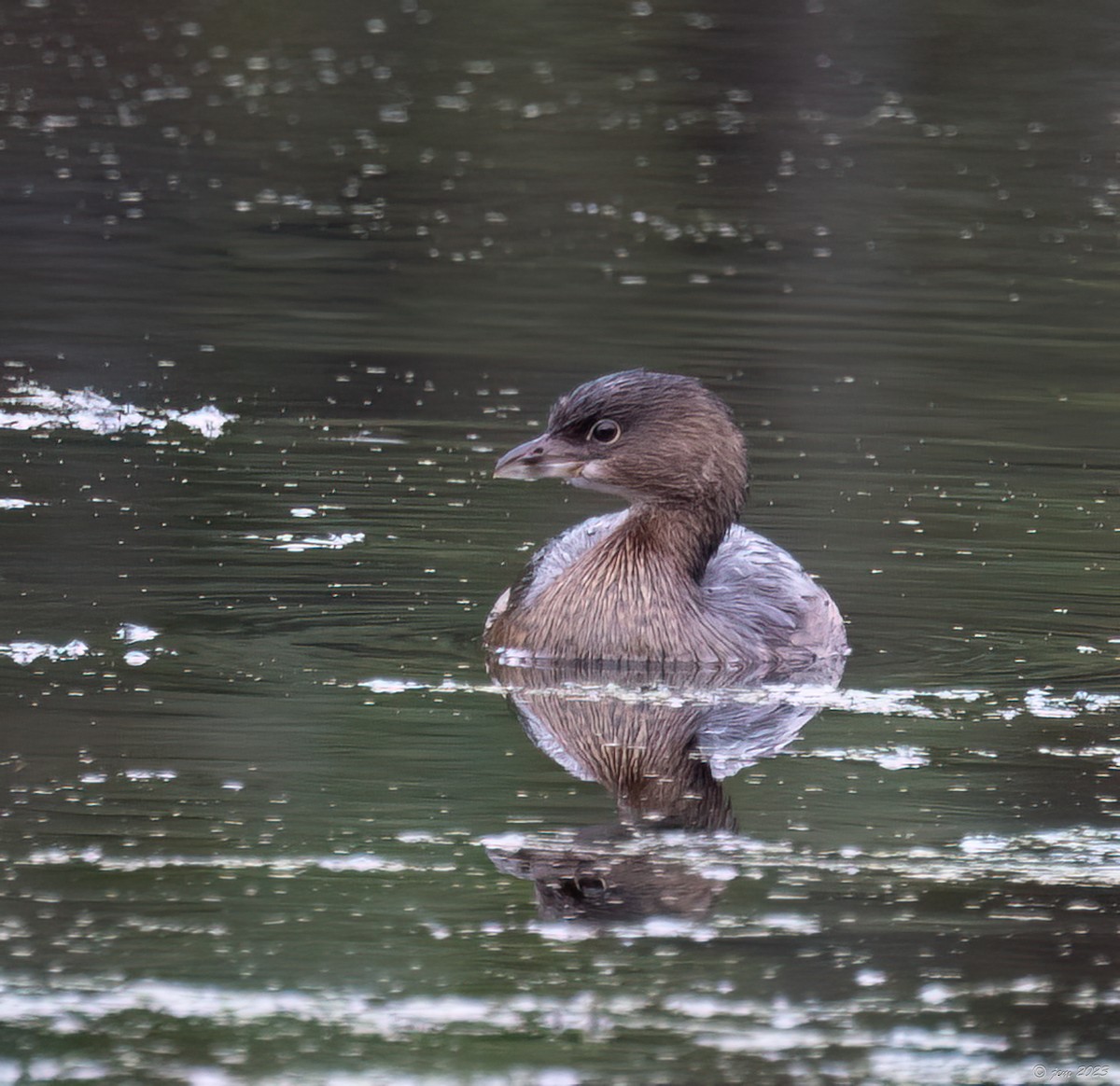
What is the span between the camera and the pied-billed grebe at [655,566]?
909cm

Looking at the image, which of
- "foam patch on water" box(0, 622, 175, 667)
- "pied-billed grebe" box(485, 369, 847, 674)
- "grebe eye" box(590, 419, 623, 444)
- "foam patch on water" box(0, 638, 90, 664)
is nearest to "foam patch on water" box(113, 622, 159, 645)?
"foam patch on water" box(0, 622, 175, 667)

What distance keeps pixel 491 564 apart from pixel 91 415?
3305mm

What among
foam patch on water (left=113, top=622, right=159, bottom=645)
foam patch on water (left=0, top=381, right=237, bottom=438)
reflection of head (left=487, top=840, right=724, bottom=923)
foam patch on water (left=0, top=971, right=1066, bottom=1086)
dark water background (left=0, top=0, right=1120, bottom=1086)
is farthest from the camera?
foam patch on water (left=0, top=381, right=237, bottom=438)

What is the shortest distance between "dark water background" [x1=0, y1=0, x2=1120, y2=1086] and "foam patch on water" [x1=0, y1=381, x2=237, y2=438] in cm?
4

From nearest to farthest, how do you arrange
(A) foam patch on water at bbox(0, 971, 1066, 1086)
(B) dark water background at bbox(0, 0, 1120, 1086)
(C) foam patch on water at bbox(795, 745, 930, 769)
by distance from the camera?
1. (A) foam patch on water at bbox(0, 971, 1066, 1086)
2. (B) dark water background at bbox(0, 0, 1120, 1086)
3. (C) foam patch on water at bbox(795, 745, 930, 769)

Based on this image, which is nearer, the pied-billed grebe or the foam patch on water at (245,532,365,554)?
the pied-billed grebe

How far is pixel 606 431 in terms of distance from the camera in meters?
9.31

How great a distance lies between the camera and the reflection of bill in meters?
6.38

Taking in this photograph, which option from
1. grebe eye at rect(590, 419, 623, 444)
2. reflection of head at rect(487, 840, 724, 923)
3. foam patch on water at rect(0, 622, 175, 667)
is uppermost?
grebe eye at rect(590, 419, 623, 444)

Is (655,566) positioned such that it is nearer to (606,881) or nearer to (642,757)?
(642,757)

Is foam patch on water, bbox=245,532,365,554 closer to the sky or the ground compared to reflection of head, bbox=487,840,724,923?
closer to the sky

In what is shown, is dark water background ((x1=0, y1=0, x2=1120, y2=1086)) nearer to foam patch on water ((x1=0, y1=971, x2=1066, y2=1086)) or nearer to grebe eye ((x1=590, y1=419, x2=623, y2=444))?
foam patch on water ((x1=0, y1=971, x2=1066, y2=1086))

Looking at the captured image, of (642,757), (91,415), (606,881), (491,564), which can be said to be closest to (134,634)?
(491,564)

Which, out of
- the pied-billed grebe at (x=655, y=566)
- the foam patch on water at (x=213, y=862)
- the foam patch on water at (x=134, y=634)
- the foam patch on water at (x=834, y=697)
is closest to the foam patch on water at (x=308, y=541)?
the pied-billed grebe at (x=655, y=566)
